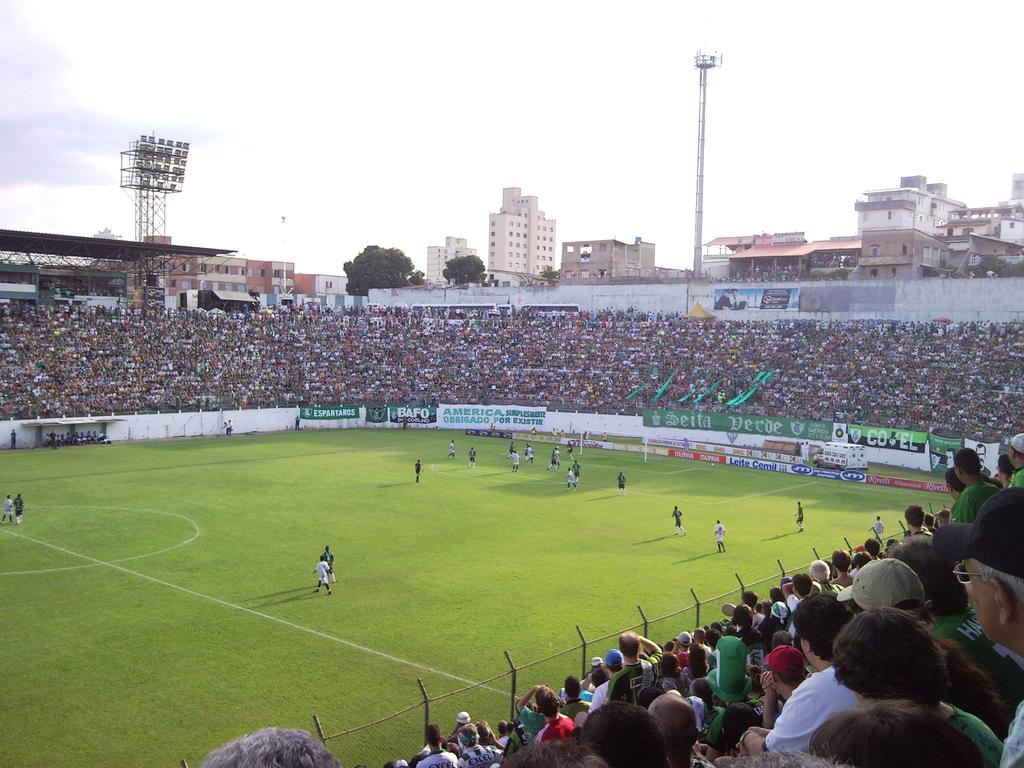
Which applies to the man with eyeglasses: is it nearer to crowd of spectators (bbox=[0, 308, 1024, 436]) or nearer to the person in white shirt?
the person in white shirt

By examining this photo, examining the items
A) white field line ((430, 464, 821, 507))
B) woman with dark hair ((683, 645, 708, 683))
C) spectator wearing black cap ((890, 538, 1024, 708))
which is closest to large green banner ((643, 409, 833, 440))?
white field line ((430, 464, 821, 507))

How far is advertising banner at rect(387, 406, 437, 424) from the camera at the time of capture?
74250 mm

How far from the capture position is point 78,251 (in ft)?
228

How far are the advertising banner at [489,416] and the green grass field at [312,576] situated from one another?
16.7 metres

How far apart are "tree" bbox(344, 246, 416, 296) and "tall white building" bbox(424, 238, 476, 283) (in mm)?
57177

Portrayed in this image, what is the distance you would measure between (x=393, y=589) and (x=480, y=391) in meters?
48.9

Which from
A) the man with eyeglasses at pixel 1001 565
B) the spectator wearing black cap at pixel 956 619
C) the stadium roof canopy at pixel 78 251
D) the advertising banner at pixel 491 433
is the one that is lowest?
the advertising banner at pixel 491 433

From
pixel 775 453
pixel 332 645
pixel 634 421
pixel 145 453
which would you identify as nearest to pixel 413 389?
pixel 634 421

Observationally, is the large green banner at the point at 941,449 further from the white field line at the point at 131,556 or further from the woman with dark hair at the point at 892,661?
the woman with dark hair at the point at 892,661

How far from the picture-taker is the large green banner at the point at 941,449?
4997 centimetres

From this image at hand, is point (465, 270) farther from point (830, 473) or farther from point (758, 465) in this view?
point (830, 473)

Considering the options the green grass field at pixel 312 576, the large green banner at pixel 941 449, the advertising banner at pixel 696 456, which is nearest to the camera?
the green grass field at pixel 312 576

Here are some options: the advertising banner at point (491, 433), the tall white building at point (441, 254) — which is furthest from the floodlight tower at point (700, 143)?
the tall white building at point (441, 254)

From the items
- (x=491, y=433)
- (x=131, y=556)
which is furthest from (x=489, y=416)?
(x=131, y=556)
